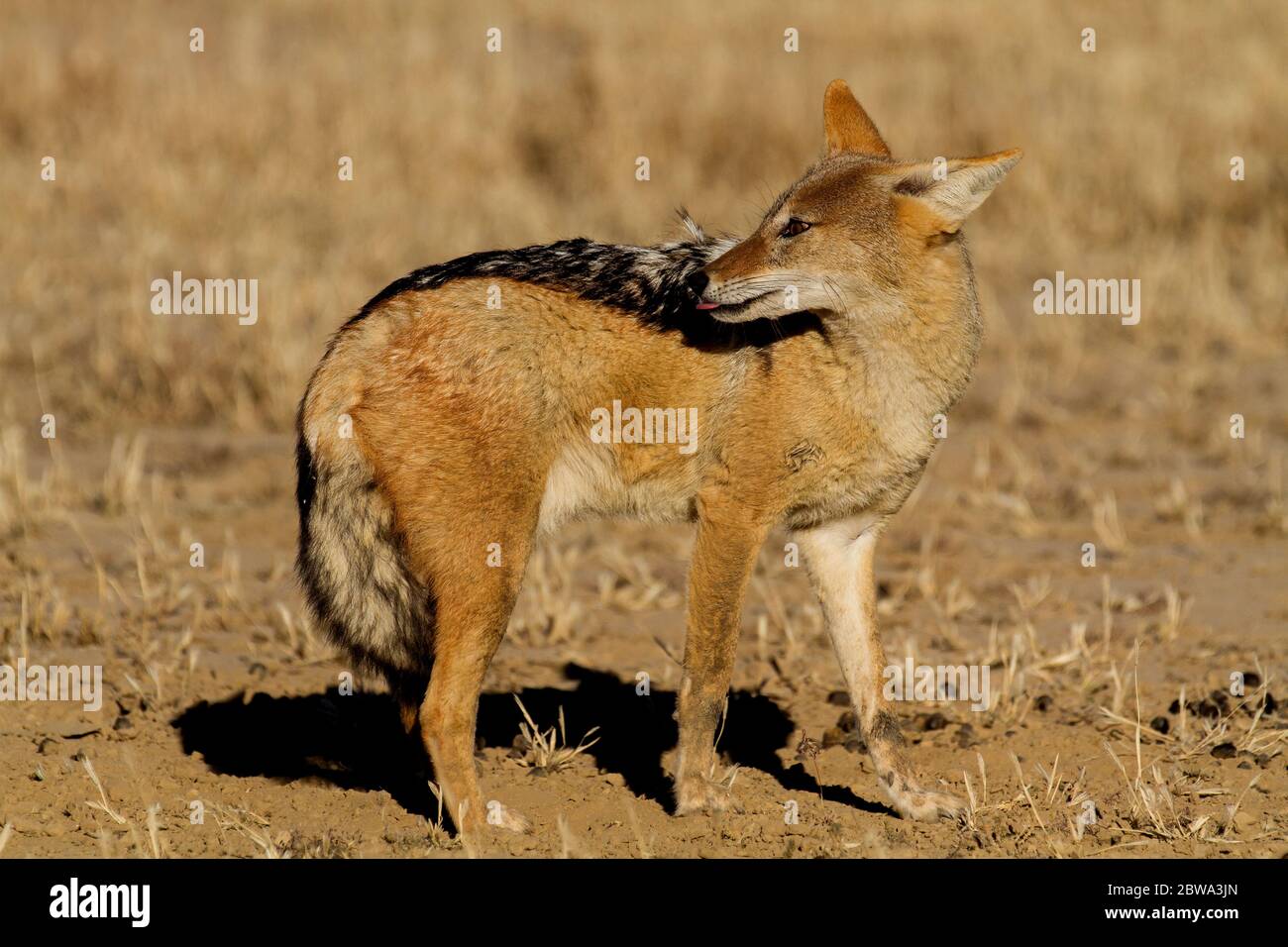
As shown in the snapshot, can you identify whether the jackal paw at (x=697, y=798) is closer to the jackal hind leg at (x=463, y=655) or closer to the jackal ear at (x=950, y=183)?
the jackal hind leg at (x=463, y=655)

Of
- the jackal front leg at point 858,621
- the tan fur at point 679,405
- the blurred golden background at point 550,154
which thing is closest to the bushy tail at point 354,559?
the tan fur at point 679,405

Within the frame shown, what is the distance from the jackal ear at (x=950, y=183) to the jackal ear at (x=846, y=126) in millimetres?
625

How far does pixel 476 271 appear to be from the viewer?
17.4ft

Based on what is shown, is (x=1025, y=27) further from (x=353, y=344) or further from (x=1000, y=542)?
(x=353, y=344)

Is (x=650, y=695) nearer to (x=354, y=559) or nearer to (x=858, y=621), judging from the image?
(x=858, y=621)

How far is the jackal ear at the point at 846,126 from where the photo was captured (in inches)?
229

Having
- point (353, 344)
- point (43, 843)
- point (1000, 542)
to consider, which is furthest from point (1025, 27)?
point (43, 843)

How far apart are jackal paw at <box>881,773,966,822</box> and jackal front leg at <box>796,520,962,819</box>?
0.01m

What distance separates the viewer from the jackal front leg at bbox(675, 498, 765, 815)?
17.0ft

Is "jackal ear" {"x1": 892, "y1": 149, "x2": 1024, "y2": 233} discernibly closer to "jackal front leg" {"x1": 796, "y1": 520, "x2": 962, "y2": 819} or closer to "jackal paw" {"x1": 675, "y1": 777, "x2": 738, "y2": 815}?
"jackal front leg" {"x1": 796, "y1": 520, "x2": 962, "y2": 819}

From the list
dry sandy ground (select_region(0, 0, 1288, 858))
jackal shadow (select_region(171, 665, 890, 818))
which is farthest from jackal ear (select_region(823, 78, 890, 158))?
jackal shadow (select_region(171, 665, 890, 818))

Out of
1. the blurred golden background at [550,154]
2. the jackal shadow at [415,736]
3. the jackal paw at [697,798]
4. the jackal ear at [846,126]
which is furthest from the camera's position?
the blurred golden background at [550,154]

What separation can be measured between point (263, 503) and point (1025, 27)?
10.4m

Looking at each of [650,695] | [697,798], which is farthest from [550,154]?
[697,798]
